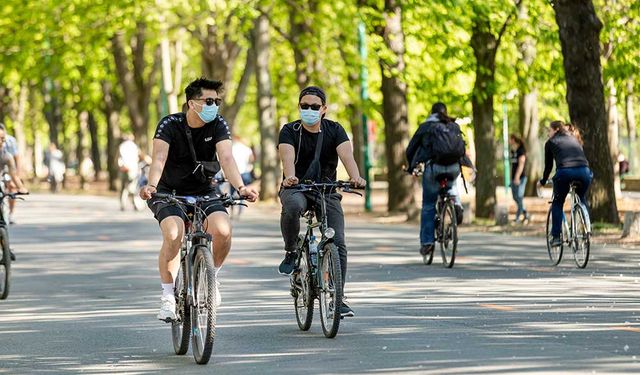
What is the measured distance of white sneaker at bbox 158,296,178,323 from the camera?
10.4 metres

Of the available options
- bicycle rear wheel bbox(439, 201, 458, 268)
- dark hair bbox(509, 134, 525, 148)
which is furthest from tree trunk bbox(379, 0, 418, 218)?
bicycle rear wheel bbox(439, 201, 458, 268)

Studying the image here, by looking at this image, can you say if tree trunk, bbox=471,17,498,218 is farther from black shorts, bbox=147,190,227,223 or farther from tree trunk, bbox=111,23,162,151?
tree trunk, bbox=111,23,162,151

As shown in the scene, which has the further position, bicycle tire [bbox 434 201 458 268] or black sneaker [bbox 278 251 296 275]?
bicycle tire [bbox 434 201 458 268]

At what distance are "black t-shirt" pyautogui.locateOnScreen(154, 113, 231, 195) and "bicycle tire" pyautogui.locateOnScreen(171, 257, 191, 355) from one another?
1.80 feet

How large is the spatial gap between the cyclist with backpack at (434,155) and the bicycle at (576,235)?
1.15 meters

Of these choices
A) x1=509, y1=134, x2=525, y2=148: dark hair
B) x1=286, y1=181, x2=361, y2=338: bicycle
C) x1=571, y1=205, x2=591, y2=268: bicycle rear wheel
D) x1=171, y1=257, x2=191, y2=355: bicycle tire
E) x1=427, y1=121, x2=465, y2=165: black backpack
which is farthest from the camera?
x1=509, y1=134, x2=525, y2=148: dark hair

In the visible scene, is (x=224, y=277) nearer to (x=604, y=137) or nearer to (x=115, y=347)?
(x=115, y=347)

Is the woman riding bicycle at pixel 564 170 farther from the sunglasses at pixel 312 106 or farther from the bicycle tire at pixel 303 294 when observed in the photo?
the bicycle tire at pixel 303 294

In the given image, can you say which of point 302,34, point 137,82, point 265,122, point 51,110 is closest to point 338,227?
point 302,34

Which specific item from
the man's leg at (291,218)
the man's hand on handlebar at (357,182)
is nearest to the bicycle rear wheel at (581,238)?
the man's leg at (291,218)

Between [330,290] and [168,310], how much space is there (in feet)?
4.13

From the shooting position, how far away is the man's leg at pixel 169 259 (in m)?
10.4

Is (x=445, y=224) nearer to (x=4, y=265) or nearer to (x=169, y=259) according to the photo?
(x=4, y=265)

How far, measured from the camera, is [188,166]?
35.1ft
